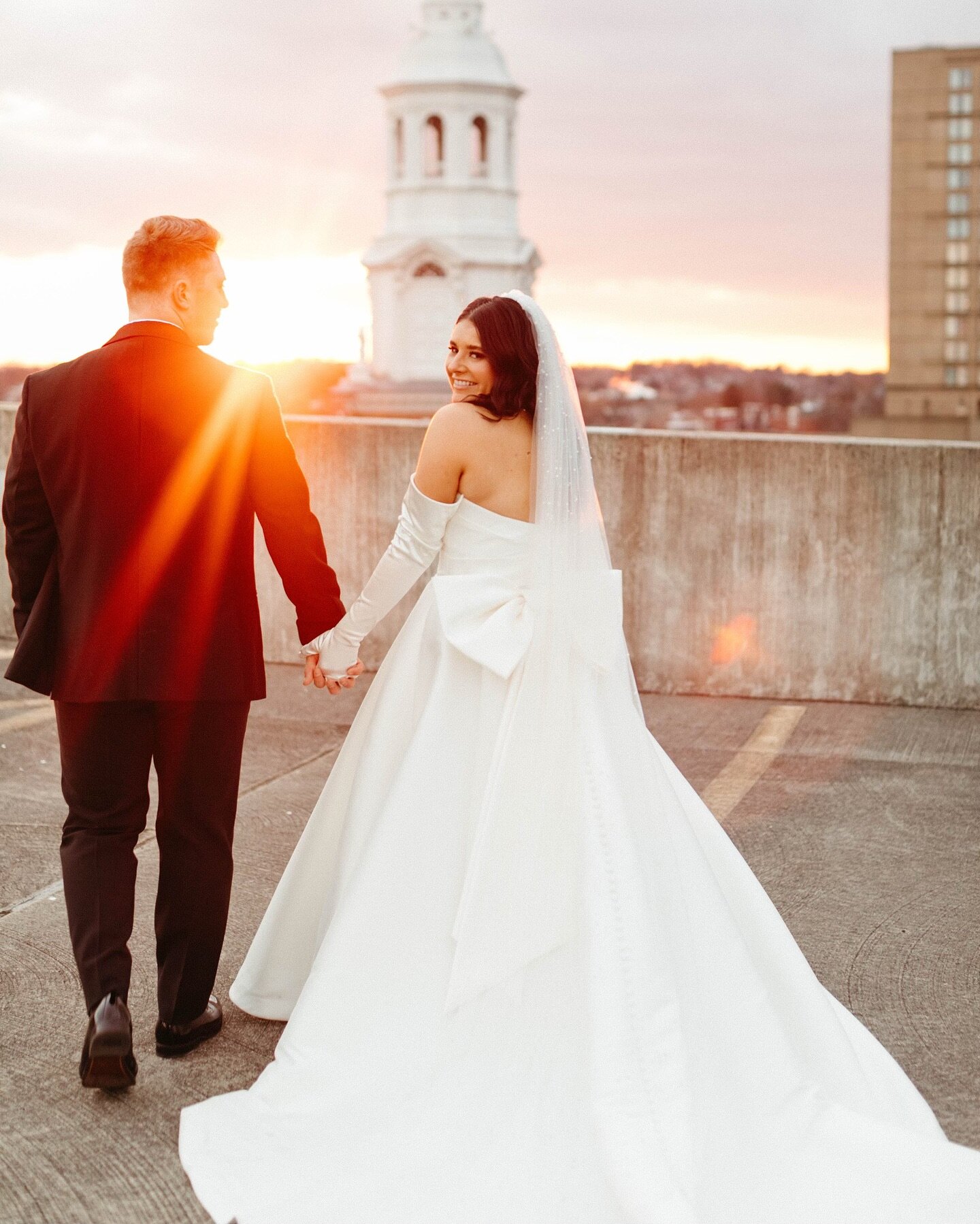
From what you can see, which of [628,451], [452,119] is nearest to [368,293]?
[452,119]

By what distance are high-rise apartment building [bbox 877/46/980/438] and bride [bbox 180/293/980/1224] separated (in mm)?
136476

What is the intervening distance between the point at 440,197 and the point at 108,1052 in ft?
288

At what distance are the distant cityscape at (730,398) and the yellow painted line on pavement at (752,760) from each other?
8761 cm

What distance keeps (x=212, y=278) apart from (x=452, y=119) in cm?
8641

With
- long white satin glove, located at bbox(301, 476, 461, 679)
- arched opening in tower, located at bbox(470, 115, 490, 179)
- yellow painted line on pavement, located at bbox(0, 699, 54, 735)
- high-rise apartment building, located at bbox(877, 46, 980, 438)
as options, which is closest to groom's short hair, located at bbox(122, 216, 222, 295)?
long white satin glove, located at bbox(301, 476, 461, 679)

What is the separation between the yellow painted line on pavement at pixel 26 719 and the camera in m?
7.32

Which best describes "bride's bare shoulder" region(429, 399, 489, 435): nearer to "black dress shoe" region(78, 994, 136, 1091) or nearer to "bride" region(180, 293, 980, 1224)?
"bride" region(180, 293, 980, 1224)

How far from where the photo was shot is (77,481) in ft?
11.3

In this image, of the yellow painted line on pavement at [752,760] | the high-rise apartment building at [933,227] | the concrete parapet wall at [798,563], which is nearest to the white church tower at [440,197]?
the high-rise apartment building at [933,227]

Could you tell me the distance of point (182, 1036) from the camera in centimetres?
369

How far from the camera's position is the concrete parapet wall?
7703mm

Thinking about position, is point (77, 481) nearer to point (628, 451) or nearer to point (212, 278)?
point (212, 278)

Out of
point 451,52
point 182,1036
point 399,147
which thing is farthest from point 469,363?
point 399,147

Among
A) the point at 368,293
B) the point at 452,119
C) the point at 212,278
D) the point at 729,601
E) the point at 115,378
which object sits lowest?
the point at 729,601
